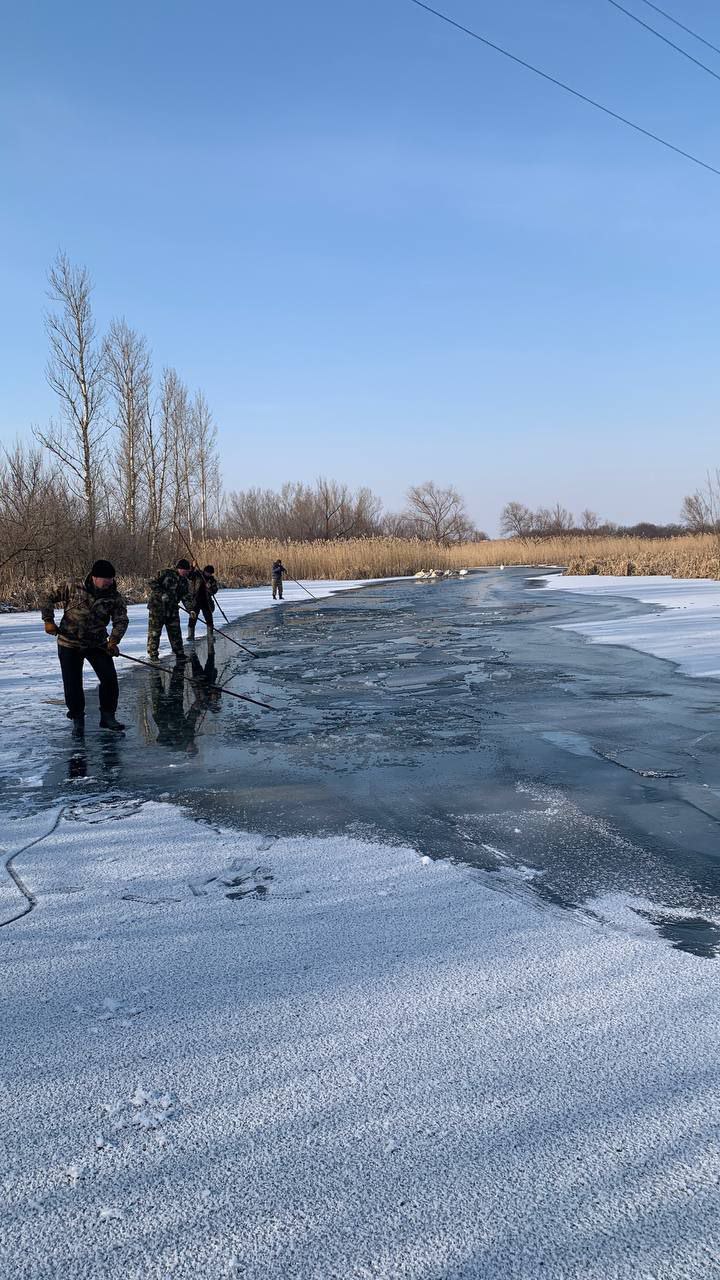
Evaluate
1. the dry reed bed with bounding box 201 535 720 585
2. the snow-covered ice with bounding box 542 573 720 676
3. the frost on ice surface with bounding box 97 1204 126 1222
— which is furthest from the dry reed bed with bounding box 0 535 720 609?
the frost on ice surface with bounding box 97 1204 126 1222

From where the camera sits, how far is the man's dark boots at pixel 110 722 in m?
7.06

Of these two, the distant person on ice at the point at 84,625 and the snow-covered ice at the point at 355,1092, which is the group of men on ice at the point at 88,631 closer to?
the distant person on ice at the point at 84,625

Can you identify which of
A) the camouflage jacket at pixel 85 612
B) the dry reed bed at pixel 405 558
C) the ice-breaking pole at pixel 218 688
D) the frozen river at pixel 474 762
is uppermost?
the dry reed bed at pixel 405 558

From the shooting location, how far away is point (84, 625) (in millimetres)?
6957

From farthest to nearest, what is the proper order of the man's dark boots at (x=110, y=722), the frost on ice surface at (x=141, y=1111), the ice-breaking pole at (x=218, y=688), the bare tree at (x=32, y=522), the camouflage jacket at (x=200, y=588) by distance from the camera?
the bare tree at (x=32, y=522), the camouflage jacket at (x=200, y=588), the ice-breaking pole at (x=218, y=688), the man's dark boots at (x=110, y=722), the frost on ice surface at (x=141, y=1111)

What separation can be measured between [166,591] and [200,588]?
5.20 feet

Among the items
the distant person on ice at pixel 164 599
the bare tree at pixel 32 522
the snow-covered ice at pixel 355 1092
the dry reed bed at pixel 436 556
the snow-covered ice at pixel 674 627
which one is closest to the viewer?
the snow-covered ice at pixel 355 1092

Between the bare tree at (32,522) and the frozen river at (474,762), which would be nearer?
the frozen river at (474,762)

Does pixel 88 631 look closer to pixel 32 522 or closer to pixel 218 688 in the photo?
pixel 218 688

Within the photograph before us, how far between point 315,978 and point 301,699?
228 inches

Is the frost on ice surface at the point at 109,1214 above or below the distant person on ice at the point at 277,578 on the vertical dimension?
below

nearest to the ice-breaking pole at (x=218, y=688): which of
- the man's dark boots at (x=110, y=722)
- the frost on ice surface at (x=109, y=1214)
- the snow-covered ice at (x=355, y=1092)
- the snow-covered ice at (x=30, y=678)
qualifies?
the man's dark boots at (x=110, y=722)

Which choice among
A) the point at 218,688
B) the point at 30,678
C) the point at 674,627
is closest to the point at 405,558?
the point at 674,627

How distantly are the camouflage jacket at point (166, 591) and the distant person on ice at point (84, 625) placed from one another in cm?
379
